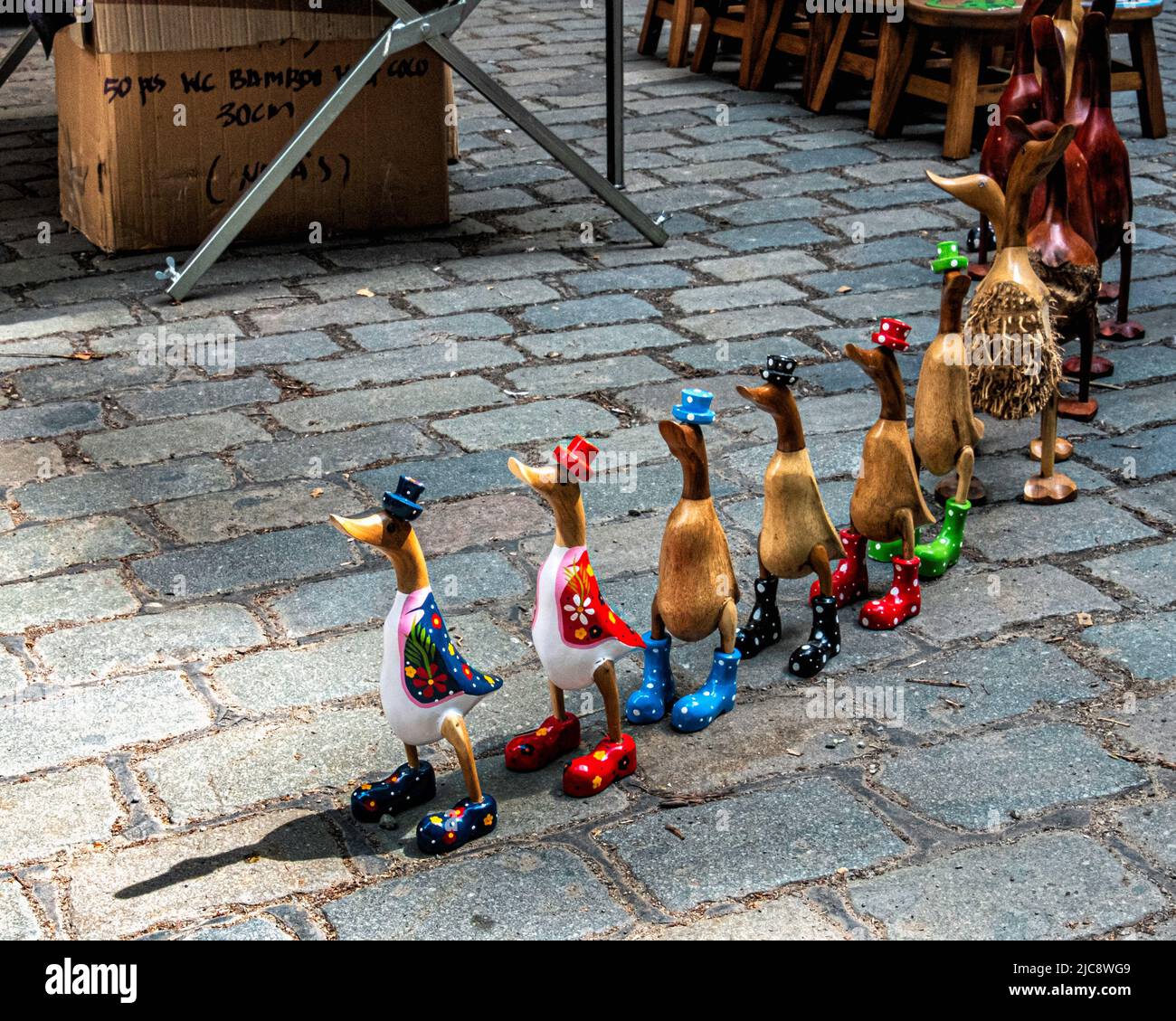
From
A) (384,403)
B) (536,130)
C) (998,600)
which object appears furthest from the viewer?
(536,130)

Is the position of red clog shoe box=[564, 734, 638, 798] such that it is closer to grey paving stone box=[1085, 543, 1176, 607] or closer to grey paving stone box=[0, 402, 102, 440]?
grey paving stone box=[1085, 543, 1176, 607]

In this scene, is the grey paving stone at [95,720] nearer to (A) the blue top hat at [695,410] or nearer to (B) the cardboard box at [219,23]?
(A) the blue top hat at [695,410]

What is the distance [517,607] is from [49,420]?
5.61ft

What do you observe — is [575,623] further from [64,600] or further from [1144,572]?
[1144,572]

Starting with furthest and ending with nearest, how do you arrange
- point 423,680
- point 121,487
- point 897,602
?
point 121,487
point 897,602
point 423,680

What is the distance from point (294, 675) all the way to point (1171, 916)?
169 cm

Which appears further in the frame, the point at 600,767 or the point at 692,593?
the point at 692,593

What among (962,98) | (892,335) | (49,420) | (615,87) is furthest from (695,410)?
(962,98)

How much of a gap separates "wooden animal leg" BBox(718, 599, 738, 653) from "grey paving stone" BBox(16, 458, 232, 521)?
5.28ft

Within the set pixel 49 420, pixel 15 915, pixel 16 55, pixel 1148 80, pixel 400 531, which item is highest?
pixel 16 55

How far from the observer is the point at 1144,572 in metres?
3.48

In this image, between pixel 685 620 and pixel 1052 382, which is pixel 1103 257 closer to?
pixel 1052 382

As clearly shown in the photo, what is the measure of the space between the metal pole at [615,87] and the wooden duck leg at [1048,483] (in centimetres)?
274

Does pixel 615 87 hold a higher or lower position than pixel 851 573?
higher
